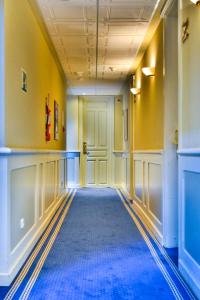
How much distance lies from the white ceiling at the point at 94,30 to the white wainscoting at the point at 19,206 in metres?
1.47

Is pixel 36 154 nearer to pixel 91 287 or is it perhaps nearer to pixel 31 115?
pixel 31 115

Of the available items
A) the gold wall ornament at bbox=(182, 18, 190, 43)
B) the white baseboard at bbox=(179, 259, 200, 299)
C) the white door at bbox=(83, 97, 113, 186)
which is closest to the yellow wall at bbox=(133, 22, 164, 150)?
the gold wall ornament at bbox=(182, 18, 190, 43)

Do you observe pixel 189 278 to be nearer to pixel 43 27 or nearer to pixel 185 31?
pixel 185 31

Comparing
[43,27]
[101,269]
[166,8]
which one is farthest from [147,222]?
[43,27]

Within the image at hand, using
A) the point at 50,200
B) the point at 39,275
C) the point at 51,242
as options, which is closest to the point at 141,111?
the point at 50,200

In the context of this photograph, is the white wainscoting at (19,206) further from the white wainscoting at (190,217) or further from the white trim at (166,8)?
the white trim at (166,8)

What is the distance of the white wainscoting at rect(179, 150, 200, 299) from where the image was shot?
231cm

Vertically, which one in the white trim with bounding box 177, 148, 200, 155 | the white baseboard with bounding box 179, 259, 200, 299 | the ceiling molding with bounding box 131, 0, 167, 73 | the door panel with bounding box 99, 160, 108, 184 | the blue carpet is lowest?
the blue carpet

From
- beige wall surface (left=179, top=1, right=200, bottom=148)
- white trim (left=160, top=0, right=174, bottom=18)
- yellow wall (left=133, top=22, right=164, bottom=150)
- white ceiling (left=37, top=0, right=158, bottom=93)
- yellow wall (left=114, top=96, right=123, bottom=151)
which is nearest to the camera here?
beige wall surface (left=179, top=1, right=200, bottom=148)

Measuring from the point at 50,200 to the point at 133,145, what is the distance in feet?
6.75

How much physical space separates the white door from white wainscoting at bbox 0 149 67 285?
4722 millimetres

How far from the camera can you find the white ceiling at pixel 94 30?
3.42 meters

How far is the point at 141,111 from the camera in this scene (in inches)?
214

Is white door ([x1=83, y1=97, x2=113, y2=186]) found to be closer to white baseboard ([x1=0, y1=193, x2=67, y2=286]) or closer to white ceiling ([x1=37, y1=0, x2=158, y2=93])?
white ceiling ([x1=37, y1=0, x2=158, y2=93])
